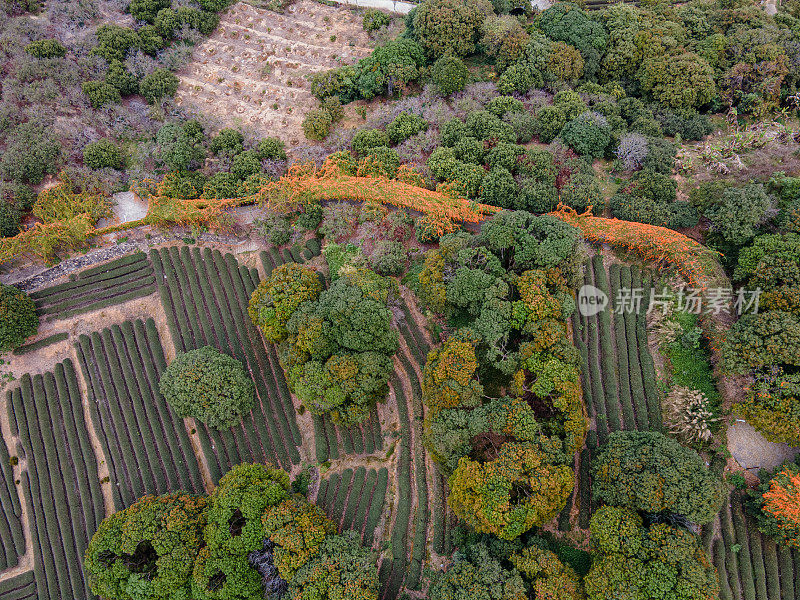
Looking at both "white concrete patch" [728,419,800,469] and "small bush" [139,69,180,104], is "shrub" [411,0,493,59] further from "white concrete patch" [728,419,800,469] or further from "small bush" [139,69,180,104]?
"white concrete patch" [728,419,800,469]

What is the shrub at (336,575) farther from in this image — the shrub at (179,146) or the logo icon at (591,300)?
the shrub at (179,146)

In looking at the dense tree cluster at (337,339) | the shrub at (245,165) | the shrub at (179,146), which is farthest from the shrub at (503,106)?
the shrub at (179,146)

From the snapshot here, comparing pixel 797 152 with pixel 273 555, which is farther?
pixel 797 152

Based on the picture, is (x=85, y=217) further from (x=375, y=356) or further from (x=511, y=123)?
(x=511, y=123)

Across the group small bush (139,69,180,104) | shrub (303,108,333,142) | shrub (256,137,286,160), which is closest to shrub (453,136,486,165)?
shrub (303,108,333,142)

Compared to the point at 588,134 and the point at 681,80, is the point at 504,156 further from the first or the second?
the point at 681,80

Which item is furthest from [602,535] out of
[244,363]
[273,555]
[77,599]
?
[77,599]

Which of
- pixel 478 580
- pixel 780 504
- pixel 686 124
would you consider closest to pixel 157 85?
pixel 686 124
